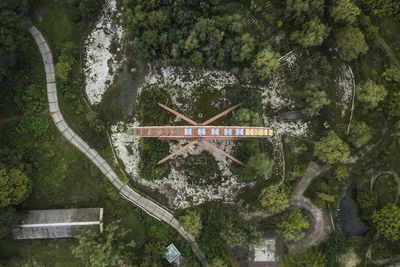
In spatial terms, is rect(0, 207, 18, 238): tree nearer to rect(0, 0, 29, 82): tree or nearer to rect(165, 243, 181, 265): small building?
rect(0, 0, 29, 82): tree

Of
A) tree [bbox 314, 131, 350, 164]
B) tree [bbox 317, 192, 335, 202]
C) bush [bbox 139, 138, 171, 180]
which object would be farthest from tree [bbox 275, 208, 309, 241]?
bush [bbox 139, 138, 171, 180]

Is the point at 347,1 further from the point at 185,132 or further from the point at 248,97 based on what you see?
the point at 185,132

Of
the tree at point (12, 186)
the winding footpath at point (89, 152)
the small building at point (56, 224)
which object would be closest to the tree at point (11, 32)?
the winding footpath at point (89, 152)

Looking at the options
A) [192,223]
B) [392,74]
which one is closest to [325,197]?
[192,223]

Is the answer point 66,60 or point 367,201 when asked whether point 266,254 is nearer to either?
point 367,201

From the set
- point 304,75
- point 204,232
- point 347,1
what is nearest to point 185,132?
point 204,232

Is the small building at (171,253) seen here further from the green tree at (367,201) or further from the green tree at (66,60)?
the green tree at (66,60)
